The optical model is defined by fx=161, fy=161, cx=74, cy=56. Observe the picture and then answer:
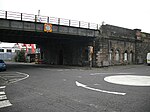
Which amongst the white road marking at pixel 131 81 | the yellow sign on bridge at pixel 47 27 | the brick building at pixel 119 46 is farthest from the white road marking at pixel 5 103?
the brick building at pixel 119 46

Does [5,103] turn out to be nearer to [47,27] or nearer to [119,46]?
[47,27]

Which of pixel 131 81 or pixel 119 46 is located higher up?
pixel 119 46

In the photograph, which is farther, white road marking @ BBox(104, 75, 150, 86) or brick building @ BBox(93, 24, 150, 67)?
brick building @ BBox(93, 24, 150, 67)

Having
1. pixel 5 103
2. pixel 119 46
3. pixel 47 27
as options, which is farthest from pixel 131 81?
pixel 119 46

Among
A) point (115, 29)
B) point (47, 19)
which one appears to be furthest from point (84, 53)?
point (47, 19)

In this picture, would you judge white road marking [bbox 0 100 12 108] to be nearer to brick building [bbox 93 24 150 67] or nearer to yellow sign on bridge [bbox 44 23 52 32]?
yellow sign on bridge [bbox 44 23 52 32]

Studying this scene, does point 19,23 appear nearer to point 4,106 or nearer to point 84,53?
point 84,53

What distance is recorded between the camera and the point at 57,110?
18.0 feet

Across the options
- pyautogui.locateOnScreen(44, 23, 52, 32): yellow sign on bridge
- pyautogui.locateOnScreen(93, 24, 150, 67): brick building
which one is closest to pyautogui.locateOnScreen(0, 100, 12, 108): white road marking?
pyautogui.locateOnScreen(44, 23, 52, 32): yellow sign on bridge

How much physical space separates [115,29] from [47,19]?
48.7ft

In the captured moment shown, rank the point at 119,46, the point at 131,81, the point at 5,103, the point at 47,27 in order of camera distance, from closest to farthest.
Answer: the point at 5,103 < the point at 131,81 < the point at 47,27 < the point at 119,46

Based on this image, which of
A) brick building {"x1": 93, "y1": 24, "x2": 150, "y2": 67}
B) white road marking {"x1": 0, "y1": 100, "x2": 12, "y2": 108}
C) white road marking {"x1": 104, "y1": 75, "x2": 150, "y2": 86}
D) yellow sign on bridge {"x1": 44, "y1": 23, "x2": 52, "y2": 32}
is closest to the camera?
white road marking {"x1": 0, "y1": 100, "x2": 12, "y2": 108}

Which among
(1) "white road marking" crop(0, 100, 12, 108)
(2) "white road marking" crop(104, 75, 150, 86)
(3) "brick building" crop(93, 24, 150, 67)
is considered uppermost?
(3) "brick building" crop(93, 24, 150, 67)

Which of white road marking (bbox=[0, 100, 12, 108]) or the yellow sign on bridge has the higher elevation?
the yellow sign on bridge
